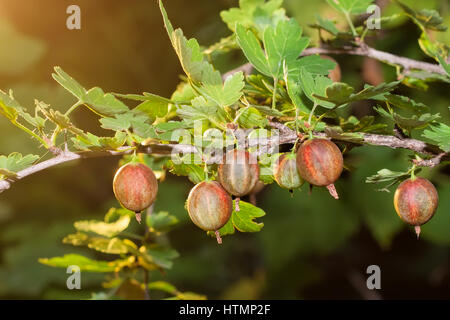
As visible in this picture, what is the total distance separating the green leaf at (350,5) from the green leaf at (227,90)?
459mm

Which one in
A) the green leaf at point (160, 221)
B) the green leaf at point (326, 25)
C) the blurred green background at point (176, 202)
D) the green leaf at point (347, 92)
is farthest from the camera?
the blurred green background at point (176, 202)

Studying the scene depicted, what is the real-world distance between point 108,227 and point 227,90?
0.67 meters

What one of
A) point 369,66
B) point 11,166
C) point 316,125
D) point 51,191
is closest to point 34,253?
point 51,191

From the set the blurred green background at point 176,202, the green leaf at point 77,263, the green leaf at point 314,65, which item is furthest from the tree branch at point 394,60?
the blurred green background at point 176,202

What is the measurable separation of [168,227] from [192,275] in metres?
1.73

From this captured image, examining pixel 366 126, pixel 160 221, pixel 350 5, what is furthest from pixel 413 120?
pixel 160 221

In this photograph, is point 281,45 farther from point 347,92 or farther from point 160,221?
point 160,221

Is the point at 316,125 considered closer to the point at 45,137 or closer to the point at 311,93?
the point at 311,93

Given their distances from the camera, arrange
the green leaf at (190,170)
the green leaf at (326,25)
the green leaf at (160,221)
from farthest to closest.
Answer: the green leaf at (160,221) < the green leaf at (326,25) < the green leaf at (190,170)

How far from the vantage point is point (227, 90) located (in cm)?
77

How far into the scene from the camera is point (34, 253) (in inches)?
109

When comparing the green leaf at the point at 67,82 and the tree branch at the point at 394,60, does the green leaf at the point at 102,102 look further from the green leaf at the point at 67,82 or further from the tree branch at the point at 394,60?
the tree branch at the point at 394,60

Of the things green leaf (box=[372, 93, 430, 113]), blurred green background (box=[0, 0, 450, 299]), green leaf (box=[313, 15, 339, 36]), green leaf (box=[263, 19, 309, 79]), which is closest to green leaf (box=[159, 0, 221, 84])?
green leaf (box=[263, 19, 309, 79])

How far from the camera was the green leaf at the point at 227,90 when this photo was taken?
761 mm
